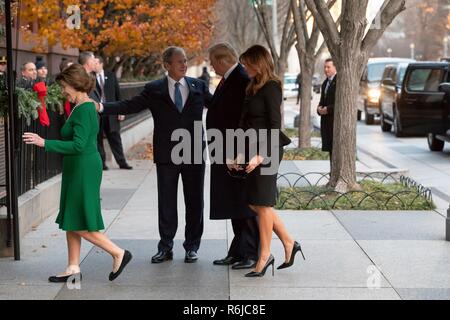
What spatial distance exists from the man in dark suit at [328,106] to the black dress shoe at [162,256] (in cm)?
520

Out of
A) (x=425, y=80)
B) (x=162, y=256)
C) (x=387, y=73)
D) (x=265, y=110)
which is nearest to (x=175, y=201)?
(x=162, y=256)

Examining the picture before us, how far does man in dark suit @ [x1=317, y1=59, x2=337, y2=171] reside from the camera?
42.8 ft

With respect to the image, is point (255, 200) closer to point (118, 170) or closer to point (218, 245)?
point (218, 245)

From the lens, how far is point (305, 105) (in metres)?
19.7

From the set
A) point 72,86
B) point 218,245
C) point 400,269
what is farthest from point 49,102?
point 400,269

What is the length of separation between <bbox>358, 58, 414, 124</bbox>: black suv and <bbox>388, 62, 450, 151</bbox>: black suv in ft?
22.2

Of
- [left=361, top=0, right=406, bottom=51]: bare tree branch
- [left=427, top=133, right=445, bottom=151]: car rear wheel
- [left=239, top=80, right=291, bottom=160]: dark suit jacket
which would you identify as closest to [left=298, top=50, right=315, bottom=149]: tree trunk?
[left=427, top=133, right=445, bottom=151]: car rear wheel

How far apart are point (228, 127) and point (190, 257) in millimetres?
1212

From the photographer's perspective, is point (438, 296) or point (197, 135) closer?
point (438, 296)

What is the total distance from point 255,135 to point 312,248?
5.97ft

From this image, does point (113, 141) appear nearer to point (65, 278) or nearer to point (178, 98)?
point (178, 98)

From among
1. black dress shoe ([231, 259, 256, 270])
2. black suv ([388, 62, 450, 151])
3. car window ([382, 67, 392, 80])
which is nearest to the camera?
black dress shoe ([231, 259, 256, 270])

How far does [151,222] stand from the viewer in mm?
10469

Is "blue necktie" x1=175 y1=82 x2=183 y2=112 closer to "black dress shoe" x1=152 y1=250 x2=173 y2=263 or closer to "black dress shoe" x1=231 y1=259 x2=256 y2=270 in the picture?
"black dress shoe" x1=152 y1=250 x2=173 y2=263
